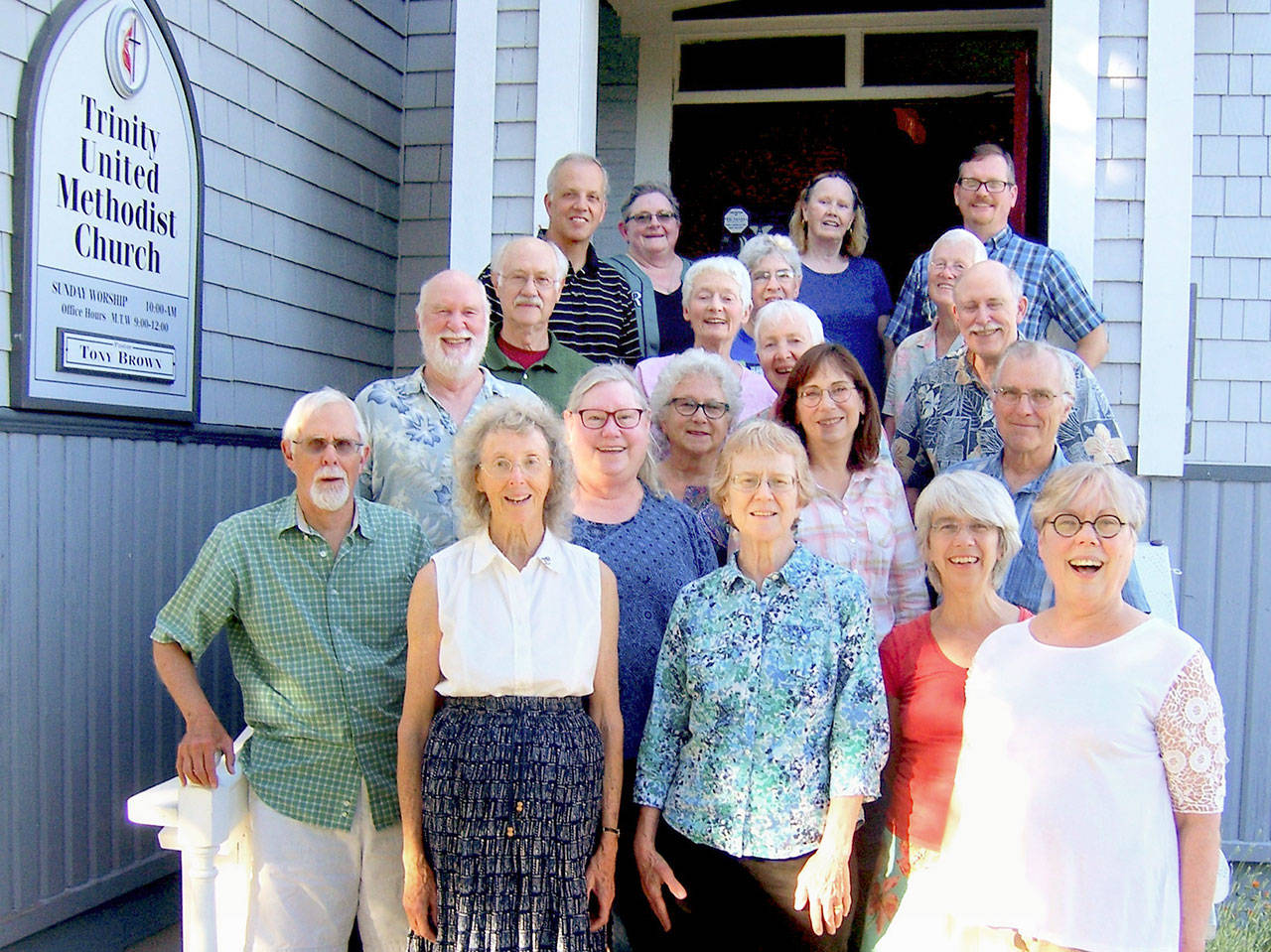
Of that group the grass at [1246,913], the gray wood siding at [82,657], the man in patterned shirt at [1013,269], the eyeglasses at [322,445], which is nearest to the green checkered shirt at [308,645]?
the eyeglasses at [322,445]

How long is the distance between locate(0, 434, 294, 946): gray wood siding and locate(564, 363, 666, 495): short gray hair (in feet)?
6.01

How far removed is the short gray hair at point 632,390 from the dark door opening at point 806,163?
3.76 meters

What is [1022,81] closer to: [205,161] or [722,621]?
[205,161]

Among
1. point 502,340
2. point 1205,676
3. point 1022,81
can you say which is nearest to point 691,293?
point 502,340

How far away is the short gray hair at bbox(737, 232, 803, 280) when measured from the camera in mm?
3887

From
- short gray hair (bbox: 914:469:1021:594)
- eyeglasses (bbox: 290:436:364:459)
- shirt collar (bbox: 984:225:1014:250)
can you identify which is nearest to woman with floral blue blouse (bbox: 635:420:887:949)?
short gray hair (bbox: 914:469:1021:594)

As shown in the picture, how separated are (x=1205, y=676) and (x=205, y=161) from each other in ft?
12.8

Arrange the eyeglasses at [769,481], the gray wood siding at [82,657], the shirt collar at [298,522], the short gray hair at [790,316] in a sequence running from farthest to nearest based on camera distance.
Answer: the gray wood siding at [82,657]
the short gray hair at [790,316]
the shirt collar at [298,522]
the eyeglasses at [769,481]

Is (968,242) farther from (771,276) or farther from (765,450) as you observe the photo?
(765,450)

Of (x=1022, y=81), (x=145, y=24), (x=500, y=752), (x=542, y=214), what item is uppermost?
(x=1022, y=81)

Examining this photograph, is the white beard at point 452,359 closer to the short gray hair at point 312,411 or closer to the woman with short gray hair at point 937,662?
the short gray hair at point 312,411

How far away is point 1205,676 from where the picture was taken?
1.91 meters

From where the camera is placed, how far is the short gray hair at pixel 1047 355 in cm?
284

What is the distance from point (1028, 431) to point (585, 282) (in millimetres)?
1667
